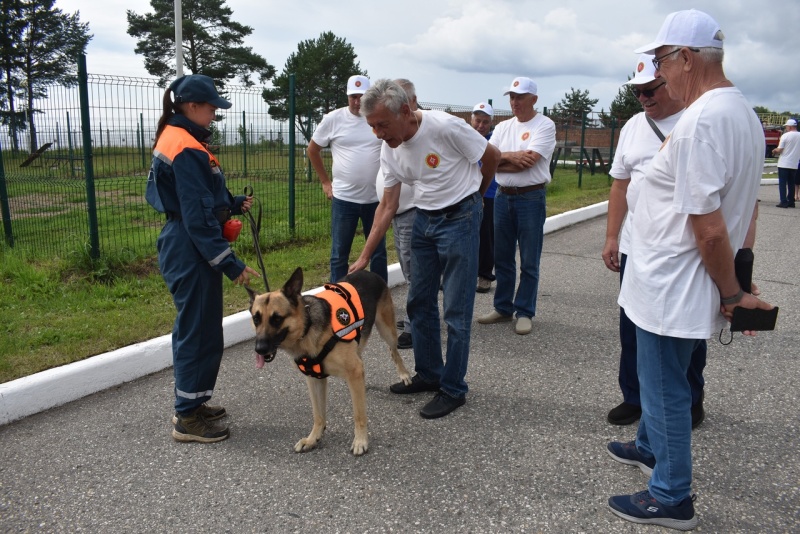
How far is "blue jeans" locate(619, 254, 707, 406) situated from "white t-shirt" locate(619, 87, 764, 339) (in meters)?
1.00

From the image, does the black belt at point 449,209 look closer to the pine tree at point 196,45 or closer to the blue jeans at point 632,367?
the blue jeans at point 632,367

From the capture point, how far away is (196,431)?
358cm

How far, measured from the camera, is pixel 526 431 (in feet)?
11.9

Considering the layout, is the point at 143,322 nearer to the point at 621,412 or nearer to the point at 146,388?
the point at 146,388

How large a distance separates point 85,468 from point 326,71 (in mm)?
40189

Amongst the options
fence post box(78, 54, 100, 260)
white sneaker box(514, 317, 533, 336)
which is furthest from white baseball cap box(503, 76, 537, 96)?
fence post box(78, 54, 100, 260)

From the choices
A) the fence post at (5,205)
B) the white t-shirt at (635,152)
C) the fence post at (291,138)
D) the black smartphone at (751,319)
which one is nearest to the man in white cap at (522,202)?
the white t-shirt at (635,152)

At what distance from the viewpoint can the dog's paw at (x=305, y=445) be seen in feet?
11.4

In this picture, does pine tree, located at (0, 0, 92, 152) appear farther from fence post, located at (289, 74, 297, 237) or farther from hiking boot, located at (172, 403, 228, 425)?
hiking boot, located at (172, 403, 228, 425)

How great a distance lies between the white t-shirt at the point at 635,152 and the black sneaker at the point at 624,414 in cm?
98

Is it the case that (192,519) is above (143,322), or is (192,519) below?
below

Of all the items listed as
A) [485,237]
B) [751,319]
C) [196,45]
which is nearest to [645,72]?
[751,319]

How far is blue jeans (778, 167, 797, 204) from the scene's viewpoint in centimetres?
1439

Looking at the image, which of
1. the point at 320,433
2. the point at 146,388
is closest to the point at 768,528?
the point at 320,433
